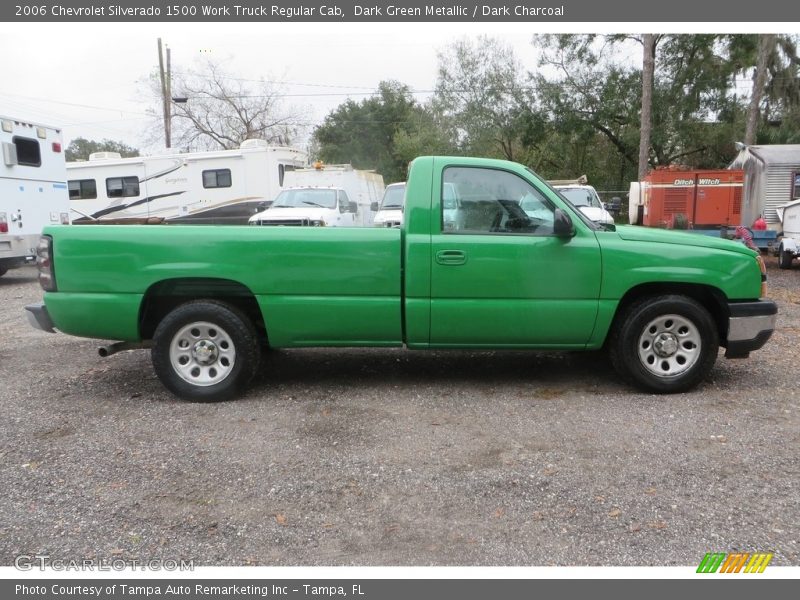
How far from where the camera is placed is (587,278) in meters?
4.68

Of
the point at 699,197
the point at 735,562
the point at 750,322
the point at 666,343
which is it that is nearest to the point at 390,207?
the point at 699,197

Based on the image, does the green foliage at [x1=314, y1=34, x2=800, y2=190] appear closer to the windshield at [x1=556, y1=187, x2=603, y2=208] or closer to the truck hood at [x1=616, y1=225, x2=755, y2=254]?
the windshield at [x1=556, y1=187, x2=603, y2=208]

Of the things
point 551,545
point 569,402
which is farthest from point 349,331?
point 551,545

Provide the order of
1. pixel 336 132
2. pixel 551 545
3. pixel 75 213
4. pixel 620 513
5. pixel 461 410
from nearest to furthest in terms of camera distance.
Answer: pixel 551 545 → pixel 620 513 → pixel 461 410 → pixel 75 213 → pixel 336 132

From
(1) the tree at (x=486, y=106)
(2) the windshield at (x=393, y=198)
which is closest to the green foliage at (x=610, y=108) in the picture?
(1) the tree at (x=486, y=106)

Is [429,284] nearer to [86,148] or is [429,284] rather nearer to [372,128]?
[372,128]

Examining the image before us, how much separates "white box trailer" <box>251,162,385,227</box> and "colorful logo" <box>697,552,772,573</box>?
10.3m

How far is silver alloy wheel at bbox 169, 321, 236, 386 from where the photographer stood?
4785mm

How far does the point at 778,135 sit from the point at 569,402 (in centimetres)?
2465

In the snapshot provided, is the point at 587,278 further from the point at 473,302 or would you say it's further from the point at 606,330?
the point at 473,302

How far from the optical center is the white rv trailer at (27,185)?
1146 cm

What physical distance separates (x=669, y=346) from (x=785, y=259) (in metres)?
9.94

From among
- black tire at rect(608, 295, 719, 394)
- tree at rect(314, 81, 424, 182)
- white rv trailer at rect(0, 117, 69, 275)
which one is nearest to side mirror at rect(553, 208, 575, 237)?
black tire at rect(608, 295, 719, 394)

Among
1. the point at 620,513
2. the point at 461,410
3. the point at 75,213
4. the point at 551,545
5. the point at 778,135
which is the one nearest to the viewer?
the point at 551,545
